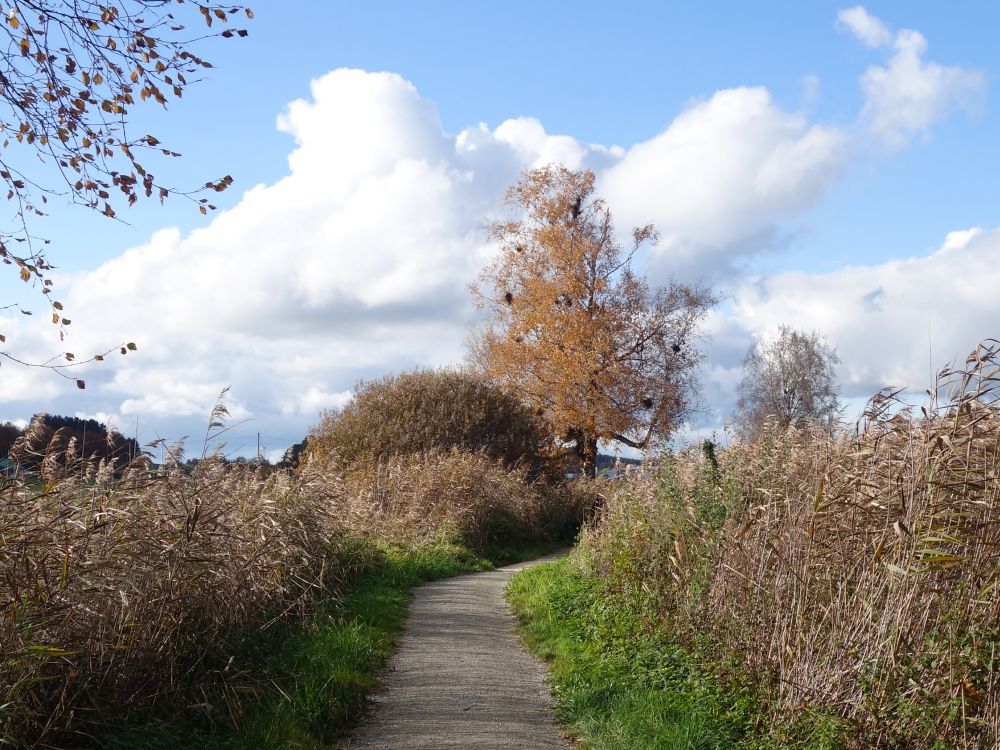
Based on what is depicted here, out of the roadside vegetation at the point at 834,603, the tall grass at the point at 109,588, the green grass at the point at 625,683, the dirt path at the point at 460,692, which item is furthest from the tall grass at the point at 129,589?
the roadside vegetation at the point at 834,603

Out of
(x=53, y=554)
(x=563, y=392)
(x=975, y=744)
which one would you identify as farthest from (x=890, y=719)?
(x=563, y=392)

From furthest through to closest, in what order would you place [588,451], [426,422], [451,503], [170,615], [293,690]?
[588,451], [426,422], [451,503], [293,690], [170,615]

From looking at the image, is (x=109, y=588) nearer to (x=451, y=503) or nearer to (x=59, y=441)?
(x=59, y=441)

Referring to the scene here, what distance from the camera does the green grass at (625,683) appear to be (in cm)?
593

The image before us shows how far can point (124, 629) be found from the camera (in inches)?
225

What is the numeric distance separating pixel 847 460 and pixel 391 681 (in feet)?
13.8

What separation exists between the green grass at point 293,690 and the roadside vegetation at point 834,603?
1753 millimetres

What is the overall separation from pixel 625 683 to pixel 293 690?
2727 mm

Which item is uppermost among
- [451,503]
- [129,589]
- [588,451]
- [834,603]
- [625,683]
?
[588,451]

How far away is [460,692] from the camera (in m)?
7.25

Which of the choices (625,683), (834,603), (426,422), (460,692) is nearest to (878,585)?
(834,603)

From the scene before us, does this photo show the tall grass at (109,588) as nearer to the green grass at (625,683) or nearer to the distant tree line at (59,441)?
the distant tree line at (59,441)

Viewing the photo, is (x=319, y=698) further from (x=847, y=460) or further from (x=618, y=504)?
(x=618, y=504)

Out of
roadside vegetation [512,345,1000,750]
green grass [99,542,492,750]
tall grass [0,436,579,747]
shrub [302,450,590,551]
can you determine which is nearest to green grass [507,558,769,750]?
roadside vegetation [512,345,1000,750]
